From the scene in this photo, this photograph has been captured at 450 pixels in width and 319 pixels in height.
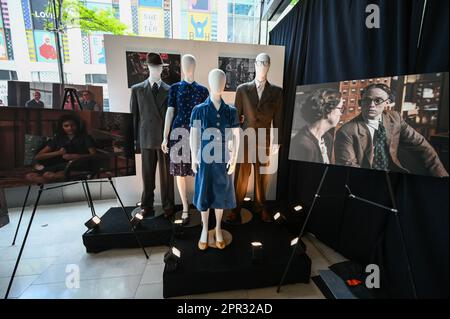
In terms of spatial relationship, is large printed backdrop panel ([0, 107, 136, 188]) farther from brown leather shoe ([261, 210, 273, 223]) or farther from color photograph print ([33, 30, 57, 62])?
color photograph print ([33, 30, 57, 62])

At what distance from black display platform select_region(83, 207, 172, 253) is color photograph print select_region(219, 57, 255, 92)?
210cm

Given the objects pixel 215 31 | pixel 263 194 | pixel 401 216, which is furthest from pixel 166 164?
pixel 215 31

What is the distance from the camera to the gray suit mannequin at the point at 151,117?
2.22 m

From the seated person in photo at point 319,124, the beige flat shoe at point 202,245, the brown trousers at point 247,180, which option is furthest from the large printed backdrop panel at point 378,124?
the beige flat shoe at point 202,245

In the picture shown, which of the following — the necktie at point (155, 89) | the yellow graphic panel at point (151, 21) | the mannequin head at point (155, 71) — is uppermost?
the yellow graphic panel at point (151, 21)

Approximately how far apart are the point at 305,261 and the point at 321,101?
4.46ft

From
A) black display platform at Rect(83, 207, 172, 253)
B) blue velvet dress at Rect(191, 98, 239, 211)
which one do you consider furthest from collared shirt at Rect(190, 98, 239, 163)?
black display platform at Rect(83, 207, 172, 253)

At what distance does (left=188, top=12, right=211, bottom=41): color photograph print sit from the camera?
3.95 metres

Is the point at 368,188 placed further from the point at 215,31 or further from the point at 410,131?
the point at 215,31

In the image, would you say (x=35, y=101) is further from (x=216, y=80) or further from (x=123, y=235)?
(x=216, y=80)

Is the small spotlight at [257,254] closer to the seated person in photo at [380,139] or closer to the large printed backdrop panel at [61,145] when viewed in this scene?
the seated person in photo at [380,139]

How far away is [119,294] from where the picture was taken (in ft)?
5.32

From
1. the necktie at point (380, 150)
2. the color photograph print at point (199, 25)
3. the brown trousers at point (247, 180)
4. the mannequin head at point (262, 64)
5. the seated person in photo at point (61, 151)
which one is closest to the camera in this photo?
the necktie at point (380, 150)

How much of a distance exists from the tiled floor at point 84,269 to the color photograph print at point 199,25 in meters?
3.95
